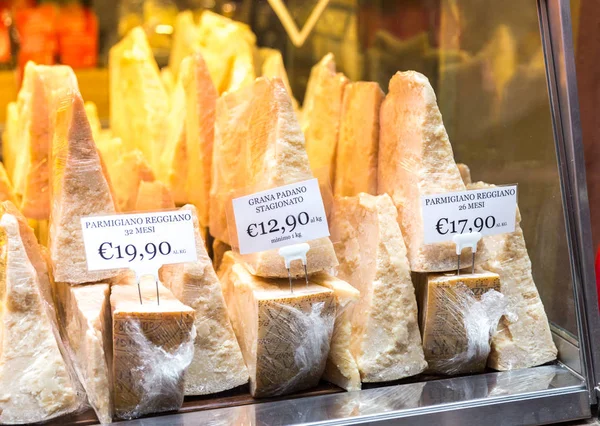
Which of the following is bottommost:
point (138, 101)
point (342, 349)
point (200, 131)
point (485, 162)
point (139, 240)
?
point (342, 349)

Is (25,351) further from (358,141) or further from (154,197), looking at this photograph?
(358,141)

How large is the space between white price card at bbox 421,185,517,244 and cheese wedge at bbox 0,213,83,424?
663 mm

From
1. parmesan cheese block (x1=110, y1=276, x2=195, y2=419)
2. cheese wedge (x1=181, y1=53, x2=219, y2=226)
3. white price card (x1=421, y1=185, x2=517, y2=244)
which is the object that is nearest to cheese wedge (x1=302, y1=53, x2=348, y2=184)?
cheese wedge (x1=181, y1=53, x2=219, y2=226)

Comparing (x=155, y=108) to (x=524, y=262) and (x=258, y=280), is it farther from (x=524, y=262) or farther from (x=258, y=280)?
(x=524, y=262)

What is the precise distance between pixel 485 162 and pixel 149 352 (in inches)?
35.5

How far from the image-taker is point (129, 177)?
154cm

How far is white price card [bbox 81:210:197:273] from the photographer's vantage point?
1.12 m

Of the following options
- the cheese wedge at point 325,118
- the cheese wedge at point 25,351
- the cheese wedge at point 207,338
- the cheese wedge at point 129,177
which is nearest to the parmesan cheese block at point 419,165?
the cheese wedge at point 325,118

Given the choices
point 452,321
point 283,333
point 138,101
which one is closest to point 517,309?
point 452,321

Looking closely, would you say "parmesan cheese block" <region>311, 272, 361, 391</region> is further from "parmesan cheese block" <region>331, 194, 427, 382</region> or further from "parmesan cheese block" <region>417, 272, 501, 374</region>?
"parmesan cheese block" <region>417, 272, 501, 374</region>

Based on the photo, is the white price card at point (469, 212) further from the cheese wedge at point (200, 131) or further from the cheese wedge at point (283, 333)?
the cheese wedge at point (200, 131)

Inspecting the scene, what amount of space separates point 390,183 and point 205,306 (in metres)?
0.46

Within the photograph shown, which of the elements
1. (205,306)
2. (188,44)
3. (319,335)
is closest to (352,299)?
(319,335)

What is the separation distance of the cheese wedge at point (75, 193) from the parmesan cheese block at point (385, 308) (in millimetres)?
456
